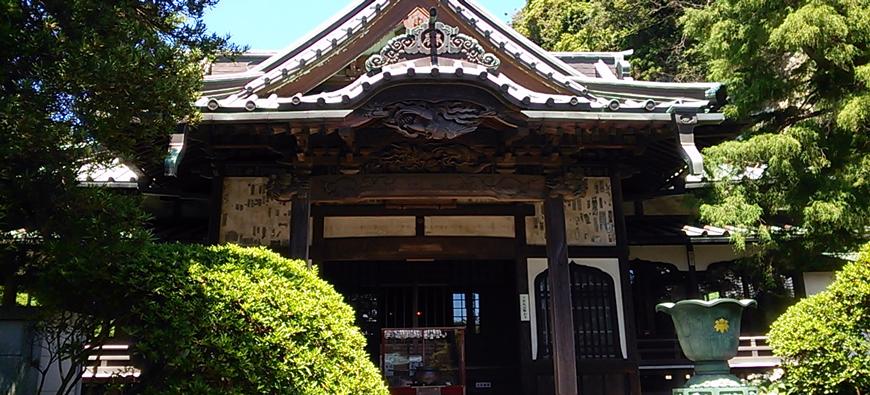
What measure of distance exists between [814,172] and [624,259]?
303 cm

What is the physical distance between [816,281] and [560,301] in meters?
7.15

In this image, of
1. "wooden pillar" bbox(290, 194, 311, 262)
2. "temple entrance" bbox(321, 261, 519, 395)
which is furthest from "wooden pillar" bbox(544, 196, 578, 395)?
"temple entrance" bbox(321, 261, 519, 395)

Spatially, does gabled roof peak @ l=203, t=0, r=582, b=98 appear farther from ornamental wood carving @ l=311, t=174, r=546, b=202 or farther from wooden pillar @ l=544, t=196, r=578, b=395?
wooden pillar @ l=544, t=196, r=578, b=395

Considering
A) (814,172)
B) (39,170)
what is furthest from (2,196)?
(814,172)

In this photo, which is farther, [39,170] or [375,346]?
[375,346]

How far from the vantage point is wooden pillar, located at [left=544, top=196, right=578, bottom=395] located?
26.6 ft

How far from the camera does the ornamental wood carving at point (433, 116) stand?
7.65 m

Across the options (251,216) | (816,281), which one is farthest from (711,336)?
(816,281)

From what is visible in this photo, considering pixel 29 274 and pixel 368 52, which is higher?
pixel 368 52

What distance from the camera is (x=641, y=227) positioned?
41.3 ft

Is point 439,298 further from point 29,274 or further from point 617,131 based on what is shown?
point 29,274

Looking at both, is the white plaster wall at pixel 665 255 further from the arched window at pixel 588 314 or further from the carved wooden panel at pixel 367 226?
the carved wooden panel at pixel 367 226

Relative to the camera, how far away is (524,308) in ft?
33.3

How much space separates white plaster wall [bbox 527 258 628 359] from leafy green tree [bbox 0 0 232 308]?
659 centimetres
